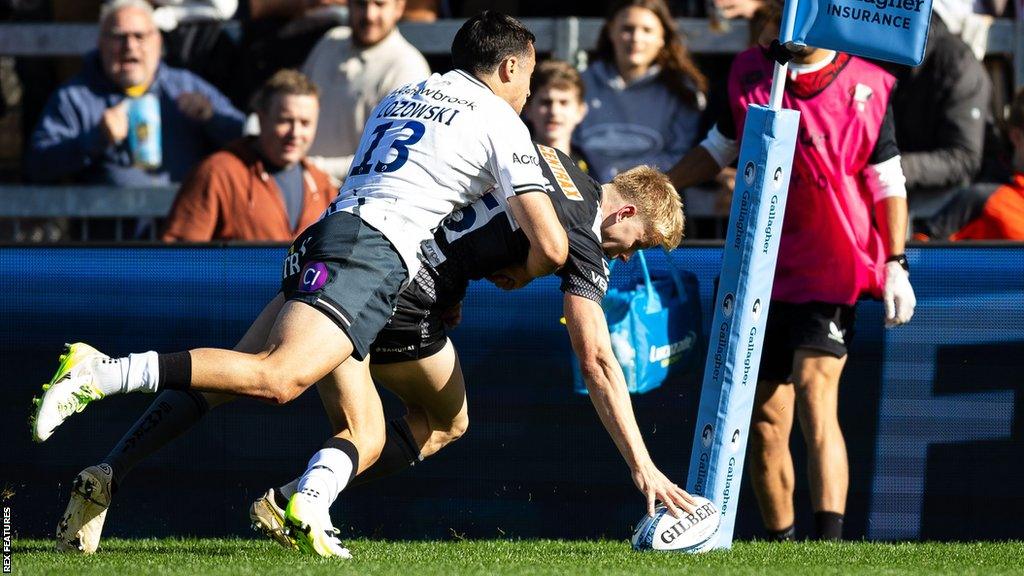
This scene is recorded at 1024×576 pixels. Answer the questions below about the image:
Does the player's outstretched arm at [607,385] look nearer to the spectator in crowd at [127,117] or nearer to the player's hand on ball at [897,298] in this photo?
the player's hand on ball at [897,298]

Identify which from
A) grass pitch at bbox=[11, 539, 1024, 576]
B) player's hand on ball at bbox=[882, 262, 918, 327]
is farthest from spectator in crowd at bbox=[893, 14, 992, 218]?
grass pitch at bbox=[11, 539, 1024, 576]

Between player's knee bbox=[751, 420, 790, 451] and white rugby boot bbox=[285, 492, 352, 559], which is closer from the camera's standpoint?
white rugby boot bbox=[285, 492, 352, 559]

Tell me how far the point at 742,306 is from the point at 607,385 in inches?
29.2

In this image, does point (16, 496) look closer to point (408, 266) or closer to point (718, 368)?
point (408, 266)

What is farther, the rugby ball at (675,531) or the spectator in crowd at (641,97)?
the spectator in crowd at (641,97)

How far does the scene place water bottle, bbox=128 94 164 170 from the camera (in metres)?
8.83

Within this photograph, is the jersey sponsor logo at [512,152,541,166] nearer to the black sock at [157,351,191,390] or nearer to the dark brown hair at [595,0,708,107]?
the black sock at [157,351,191,390]

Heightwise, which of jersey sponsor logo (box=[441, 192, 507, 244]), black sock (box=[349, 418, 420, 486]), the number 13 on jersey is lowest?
black sock (box=[349, 418, 420, 486])

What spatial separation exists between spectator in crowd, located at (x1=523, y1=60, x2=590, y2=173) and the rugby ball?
3052 mm

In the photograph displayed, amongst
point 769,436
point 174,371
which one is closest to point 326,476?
point 174,371

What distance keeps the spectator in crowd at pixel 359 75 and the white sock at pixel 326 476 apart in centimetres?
363

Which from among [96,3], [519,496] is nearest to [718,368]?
[519,496]

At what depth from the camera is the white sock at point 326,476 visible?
507 centimetres

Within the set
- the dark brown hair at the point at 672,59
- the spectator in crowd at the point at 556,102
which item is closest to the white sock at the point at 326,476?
the spectator in crowd at the point at 556,102
